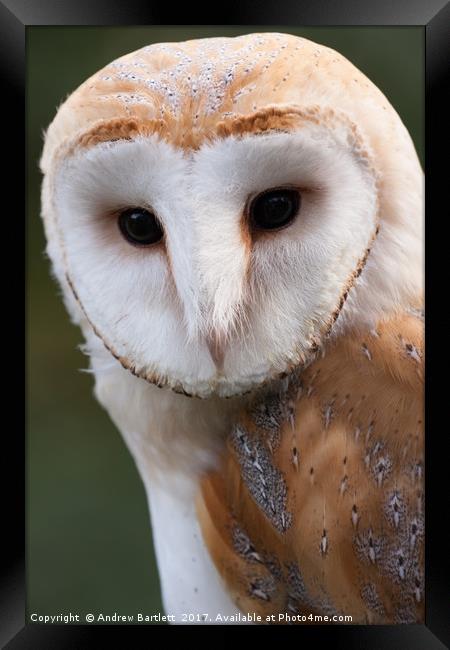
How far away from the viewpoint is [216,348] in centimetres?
85

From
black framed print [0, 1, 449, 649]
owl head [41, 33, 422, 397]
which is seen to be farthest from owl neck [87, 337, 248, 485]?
owl head [41, 33, 422, 397]

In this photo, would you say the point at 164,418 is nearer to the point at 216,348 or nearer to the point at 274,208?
the point at 216,348

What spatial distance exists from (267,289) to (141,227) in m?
0.16

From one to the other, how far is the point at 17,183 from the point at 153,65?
29cm

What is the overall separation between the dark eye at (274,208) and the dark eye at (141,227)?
11 cm

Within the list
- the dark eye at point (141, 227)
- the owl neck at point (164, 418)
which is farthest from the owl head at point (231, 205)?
the owl neck at point (164, 418)

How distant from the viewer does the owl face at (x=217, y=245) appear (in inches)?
31.8

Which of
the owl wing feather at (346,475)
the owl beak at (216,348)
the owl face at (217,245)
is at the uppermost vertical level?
the owl face at (217,245)

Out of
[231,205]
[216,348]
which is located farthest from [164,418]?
[231,205]

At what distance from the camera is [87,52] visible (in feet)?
3.43

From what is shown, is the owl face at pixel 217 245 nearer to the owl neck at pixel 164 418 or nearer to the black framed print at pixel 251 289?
the black framed print at pixel 251 289

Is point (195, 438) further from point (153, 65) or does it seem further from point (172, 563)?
point (153, 65)

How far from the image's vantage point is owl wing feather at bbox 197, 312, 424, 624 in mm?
932

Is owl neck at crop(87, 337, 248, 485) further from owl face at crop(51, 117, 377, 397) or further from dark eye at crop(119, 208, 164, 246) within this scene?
dark eye at crop(119, 208, 164, 246)
